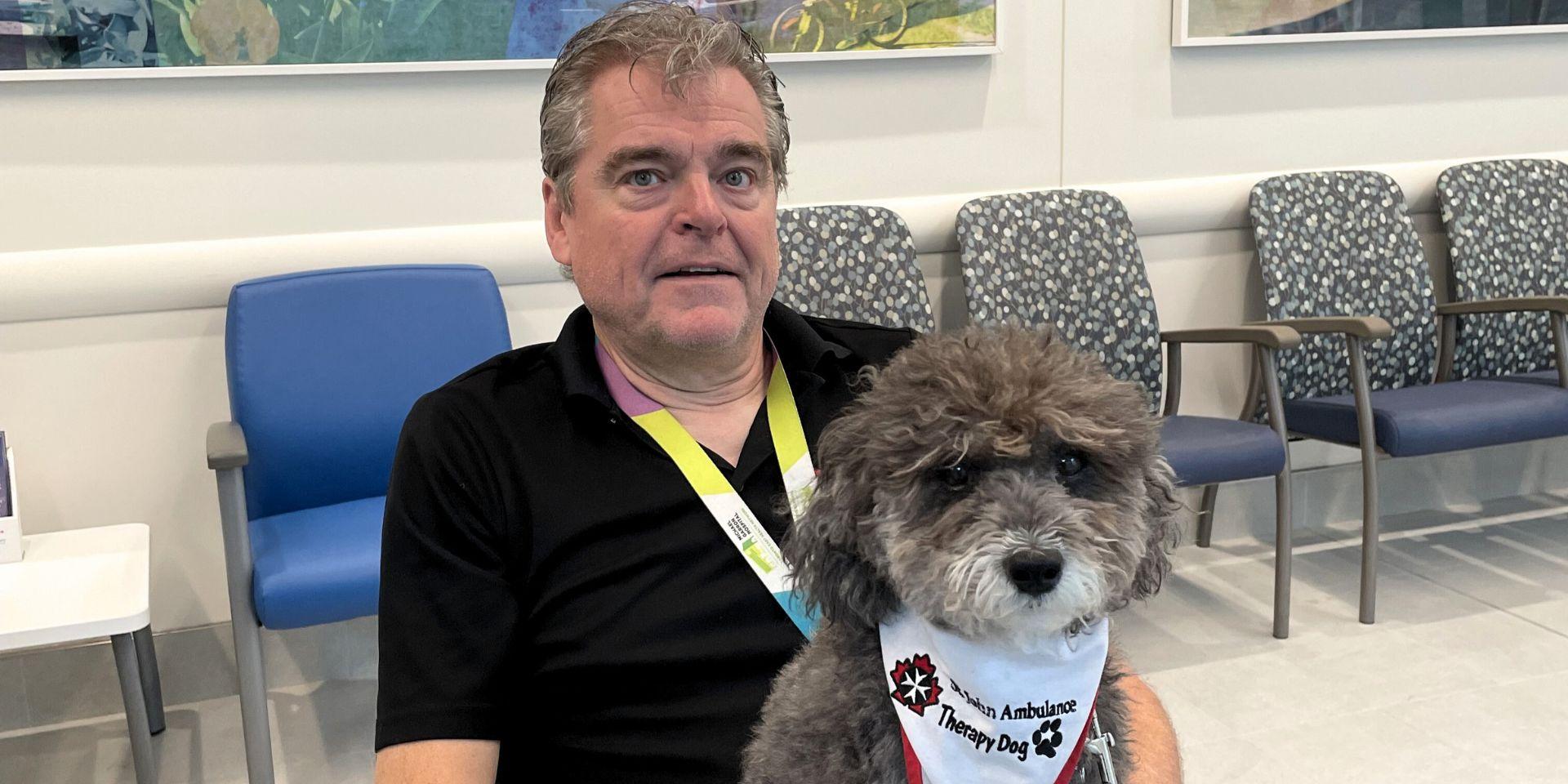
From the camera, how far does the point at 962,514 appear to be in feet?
3.43

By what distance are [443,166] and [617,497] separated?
205cm

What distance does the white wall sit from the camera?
2.94 metres

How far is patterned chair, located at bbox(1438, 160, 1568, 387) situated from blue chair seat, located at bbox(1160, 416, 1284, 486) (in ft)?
3.69

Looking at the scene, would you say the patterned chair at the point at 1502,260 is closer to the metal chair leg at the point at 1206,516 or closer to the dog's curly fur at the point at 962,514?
the metal chair leg at the point at 1206,516

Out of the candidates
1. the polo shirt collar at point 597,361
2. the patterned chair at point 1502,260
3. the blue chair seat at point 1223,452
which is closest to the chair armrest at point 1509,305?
the patterned chair at point 1502,260

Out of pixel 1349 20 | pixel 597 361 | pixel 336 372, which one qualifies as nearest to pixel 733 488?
pixel 597 361

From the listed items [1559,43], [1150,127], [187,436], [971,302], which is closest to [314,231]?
[187,436]

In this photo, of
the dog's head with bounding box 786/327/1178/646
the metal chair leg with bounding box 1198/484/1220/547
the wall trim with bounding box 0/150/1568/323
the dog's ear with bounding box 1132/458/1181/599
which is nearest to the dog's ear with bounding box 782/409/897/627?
the dog's head with bounding box 786/327/1178/646

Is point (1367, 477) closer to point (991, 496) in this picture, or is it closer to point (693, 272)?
point (693, 272)

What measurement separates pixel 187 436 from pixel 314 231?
60 centimetres

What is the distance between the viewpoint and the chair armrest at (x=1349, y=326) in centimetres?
318

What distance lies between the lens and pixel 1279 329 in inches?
126

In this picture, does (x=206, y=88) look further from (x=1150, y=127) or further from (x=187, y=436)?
(x=1150, y=127)

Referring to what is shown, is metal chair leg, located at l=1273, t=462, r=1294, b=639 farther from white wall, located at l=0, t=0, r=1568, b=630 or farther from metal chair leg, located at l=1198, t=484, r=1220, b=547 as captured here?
white wall, located at l=0, t=0, r=1568, b=630
